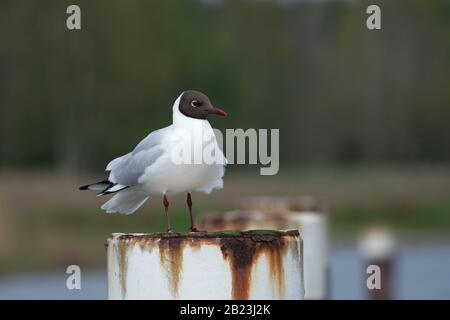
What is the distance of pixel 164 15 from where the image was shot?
54719 millimetres

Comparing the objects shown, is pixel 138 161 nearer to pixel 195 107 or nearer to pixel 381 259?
pixel 195 107

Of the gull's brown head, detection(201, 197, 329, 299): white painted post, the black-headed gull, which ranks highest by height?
the gull's brown head

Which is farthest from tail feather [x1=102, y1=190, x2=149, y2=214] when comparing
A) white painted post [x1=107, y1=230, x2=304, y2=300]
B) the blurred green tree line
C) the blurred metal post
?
the blurred green tree line

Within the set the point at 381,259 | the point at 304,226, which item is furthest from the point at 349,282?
the point at 304,226

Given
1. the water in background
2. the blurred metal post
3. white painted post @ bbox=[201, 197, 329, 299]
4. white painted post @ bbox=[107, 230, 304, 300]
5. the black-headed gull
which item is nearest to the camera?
white painted post @ bbox=[107, 230, 304, 300]

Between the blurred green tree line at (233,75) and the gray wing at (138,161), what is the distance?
136ft

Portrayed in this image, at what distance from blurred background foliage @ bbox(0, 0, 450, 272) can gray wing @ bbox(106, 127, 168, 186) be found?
16768 mm

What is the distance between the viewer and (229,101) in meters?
57.2

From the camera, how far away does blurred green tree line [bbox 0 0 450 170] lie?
49438 millimetres

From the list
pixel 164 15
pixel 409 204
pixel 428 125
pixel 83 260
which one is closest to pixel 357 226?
pixel 409 204

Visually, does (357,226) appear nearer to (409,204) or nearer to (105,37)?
(409,204)

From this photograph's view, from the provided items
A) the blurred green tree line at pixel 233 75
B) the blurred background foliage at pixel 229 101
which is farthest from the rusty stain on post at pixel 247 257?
the blurred green tree line at pixel 233 75

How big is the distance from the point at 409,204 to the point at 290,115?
3264 centimetres

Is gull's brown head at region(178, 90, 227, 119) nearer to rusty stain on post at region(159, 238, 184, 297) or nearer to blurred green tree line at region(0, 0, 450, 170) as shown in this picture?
rusty stain on post at region(159, 238, 184, 297)
